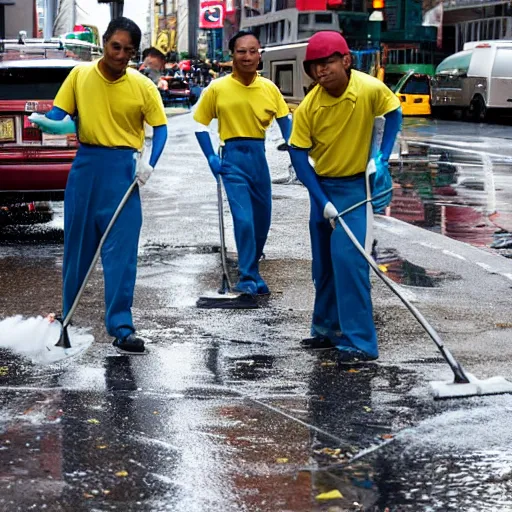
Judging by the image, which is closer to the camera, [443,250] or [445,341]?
[445,341]

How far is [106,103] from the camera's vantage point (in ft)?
23.2

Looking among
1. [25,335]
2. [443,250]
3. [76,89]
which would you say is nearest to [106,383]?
[25,335]

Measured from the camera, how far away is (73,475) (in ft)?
15.9

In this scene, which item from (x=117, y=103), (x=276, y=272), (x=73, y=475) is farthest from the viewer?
(x=276, y=272)

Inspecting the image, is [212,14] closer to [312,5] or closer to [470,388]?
[312,5]

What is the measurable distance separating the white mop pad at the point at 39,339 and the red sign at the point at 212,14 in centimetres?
10241

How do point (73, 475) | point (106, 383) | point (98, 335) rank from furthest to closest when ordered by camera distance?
1. point (98, 335)
2. point (106, 383)
3. point (73, 475)

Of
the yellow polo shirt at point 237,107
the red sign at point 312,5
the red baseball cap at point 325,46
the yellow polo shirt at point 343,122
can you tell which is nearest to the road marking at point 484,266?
the yellow polo shirt at point 237,107

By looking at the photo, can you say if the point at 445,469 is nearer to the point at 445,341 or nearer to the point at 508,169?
the point at 445,341

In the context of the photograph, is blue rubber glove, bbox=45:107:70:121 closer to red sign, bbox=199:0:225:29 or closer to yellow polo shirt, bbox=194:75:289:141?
yellow polo shirt, bbox=194:75:289:141

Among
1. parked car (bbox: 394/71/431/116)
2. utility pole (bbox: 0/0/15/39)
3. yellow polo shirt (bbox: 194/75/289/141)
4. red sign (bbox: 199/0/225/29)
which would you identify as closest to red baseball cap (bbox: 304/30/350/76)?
yellow polo shirt (bbox: 194/75/289/141)

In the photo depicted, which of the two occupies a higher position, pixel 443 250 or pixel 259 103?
pixel 259 103

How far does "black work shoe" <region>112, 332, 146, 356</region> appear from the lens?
7066mm

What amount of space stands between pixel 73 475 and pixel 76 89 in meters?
2.92
